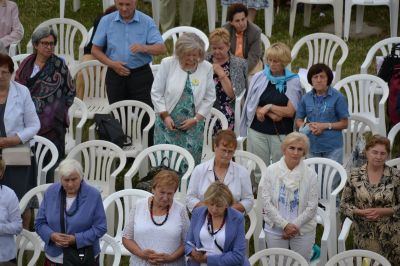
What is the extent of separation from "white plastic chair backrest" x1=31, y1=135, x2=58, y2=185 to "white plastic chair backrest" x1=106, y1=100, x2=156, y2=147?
1042 mm

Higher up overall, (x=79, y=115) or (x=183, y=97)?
(x=183, y=97)

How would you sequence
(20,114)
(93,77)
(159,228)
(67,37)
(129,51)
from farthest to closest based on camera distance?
(67,37) → (93,77) → (129,51) → (20,114) → (159,228)

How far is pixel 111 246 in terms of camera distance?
10.7 metres

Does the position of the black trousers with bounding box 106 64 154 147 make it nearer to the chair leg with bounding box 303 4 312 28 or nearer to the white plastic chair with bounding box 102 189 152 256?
the white plastic chair with bounding box 102 189 152 256

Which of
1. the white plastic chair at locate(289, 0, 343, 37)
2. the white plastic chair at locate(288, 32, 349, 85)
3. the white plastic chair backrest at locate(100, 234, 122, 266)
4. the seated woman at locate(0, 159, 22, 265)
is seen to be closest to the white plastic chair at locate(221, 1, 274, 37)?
the white plastic chair at locate(289, 0, 343, 37)

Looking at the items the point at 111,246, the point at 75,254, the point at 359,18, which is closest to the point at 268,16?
the point at 359,18

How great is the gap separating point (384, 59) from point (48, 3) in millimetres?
6798

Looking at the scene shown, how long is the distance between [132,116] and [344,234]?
9.40ft

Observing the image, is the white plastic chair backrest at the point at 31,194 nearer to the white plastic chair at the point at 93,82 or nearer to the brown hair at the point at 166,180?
the brown hair at the point at 166,180

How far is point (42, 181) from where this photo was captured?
11.8 m

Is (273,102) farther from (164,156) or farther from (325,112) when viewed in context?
(164,156)

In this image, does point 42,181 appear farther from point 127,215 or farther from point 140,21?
point 140,21

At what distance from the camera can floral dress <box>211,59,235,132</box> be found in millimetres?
12680

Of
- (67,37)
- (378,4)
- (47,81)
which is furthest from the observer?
(378,4)
